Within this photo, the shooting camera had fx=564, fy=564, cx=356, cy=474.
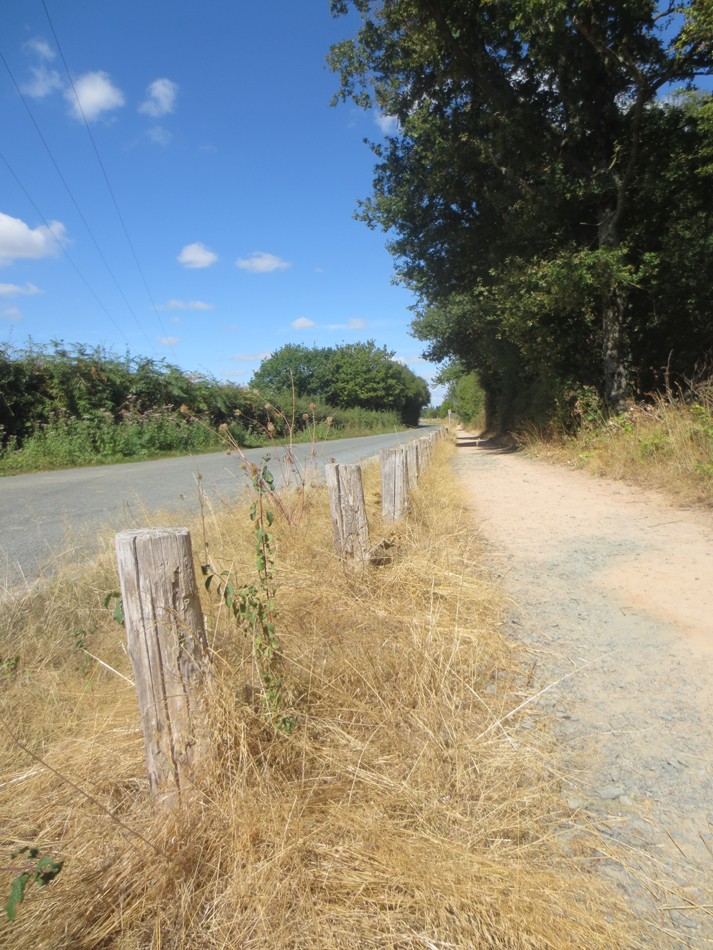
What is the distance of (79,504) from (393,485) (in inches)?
183

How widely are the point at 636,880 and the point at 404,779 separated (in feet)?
2.45

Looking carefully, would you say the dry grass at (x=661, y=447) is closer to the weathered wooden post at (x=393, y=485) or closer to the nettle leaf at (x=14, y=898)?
the weathered wooden post at (x=393, y=485)

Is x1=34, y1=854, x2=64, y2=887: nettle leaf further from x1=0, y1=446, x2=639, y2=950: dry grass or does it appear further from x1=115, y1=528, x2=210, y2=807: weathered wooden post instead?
x1=115, y1=528, x2=210, y2=807: weathered wooden post

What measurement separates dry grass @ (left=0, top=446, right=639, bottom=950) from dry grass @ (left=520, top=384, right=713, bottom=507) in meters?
4.66

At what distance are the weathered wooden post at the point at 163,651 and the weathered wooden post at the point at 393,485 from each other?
346cm

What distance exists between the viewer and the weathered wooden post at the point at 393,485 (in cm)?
520

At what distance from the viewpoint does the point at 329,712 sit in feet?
7.69

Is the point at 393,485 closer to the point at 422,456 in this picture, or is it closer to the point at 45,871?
the point at 45,871

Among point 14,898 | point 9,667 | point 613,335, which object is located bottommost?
point 9,667

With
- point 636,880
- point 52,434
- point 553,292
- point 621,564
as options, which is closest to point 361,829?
point 636,880

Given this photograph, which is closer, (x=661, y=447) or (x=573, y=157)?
(x=661, y=447)

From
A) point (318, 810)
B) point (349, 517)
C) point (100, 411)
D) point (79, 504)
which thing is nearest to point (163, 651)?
point (318, 810)

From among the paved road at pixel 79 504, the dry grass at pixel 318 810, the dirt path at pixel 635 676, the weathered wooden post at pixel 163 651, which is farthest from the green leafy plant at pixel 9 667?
the dirt path at pixel 635 676

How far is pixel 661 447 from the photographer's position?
26.1 feet
